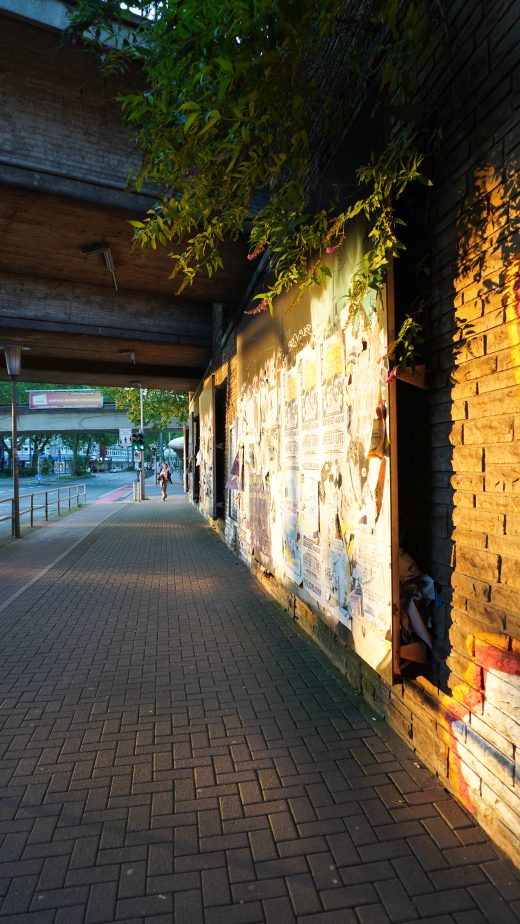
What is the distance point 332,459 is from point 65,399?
41.6m

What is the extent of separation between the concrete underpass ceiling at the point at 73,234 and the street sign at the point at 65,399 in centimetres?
2725

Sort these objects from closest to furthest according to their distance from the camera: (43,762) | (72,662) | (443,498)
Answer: (443,498) < (43,762) < (72,662)

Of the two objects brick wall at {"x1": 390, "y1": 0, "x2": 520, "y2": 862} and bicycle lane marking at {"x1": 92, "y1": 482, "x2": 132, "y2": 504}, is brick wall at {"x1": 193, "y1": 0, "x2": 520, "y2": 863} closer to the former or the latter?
brick wall at {"x1": 390, "y1": 0, "x2": 520, "y2": 862}

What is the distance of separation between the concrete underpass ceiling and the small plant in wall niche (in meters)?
3.58

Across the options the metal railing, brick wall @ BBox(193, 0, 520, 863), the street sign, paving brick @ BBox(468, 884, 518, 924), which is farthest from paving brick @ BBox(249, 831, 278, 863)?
the street sign

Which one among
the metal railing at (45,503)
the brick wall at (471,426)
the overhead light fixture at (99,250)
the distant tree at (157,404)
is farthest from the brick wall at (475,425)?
the distant tree at (157,404)

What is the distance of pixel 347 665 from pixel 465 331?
2695 mm

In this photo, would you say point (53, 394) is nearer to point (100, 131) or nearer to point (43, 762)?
point (100, 131)

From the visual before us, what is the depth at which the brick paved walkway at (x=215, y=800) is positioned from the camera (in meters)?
2.02

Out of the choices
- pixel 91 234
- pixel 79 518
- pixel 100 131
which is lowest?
pixel 79 518

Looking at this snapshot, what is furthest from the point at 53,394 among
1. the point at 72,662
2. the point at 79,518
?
the point at 72,662

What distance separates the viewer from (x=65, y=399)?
4188 cm

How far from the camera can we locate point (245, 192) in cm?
341

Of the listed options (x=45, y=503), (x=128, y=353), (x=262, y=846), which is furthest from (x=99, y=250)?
(x=45, y=503)
